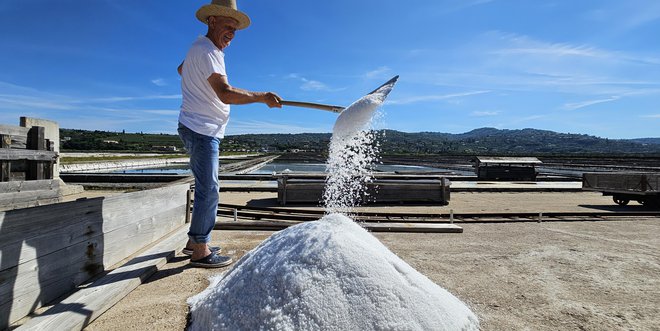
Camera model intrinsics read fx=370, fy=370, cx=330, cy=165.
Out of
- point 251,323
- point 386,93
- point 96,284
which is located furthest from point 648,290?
point 96,284

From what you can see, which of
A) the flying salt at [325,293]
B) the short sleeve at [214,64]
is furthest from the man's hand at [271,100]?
the flying salt at [325,293]

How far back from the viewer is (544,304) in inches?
94.5

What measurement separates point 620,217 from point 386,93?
271 inches

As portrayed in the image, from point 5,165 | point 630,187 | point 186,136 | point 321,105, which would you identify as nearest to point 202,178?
point 186,136

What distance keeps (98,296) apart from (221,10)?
2.19 m

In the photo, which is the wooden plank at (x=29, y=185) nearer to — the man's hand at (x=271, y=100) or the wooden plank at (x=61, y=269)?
the wooden plank at (x=61, y=269)

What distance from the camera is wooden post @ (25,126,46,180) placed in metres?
4.70

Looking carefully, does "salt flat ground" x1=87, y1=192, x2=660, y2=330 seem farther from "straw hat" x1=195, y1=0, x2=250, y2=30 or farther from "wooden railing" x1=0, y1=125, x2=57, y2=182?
"wooden railing" x1=0, y1=125, x2=57, y2=182

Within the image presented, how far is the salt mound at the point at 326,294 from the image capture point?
67.9 inches

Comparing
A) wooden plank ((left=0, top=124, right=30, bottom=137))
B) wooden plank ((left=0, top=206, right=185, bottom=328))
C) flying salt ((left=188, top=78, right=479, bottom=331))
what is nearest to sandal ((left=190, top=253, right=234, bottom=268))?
wooden plank ((left=0, top=206, right=185, bottom=328))

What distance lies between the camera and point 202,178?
9.59ft

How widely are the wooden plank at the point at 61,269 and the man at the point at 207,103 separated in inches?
23.5

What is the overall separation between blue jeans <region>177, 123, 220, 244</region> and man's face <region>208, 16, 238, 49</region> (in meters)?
0.75

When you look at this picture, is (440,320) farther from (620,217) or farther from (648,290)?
(620,217)
